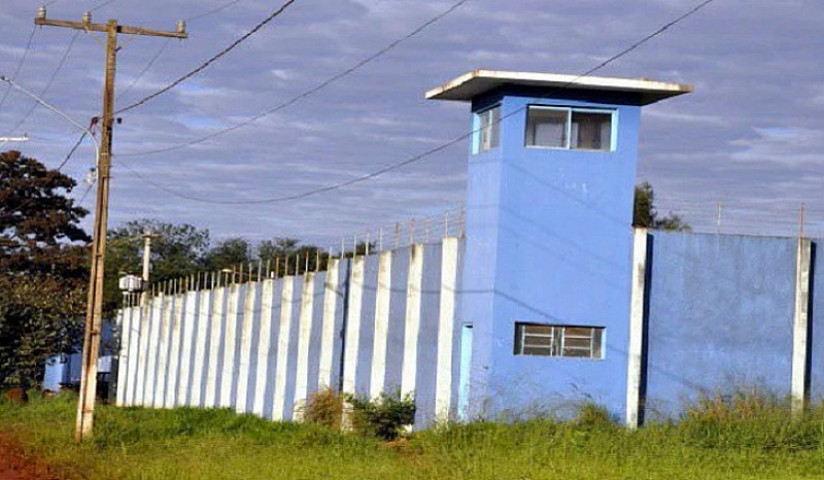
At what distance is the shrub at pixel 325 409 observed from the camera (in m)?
34.0

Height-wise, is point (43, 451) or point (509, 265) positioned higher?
point (509, 265)

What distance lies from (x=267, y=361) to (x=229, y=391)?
17.2ft

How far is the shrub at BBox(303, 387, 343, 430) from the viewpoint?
3400 centimetres

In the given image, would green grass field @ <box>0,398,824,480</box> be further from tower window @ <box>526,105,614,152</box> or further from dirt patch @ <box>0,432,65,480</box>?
tower window @ <box>526,105,614,152</box>

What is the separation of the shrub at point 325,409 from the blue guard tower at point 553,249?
18.0 ft

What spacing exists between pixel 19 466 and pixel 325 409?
417 inches

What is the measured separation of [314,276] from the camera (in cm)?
4025

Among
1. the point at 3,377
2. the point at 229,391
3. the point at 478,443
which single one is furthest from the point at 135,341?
the point at 478,443

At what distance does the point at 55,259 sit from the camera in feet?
255

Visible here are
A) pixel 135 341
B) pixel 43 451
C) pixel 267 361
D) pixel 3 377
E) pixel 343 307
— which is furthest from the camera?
pixel 135 341

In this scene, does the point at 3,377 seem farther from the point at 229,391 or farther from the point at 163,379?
the point at 229,391

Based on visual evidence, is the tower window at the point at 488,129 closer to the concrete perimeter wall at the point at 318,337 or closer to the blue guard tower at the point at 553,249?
the blue guard tower at the point at 553,249

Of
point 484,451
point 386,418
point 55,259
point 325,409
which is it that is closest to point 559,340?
point 386,418

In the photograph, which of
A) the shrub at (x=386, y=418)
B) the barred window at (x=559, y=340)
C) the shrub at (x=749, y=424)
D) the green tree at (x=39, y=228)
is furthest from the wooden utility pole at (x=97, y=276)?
the green tree at (x=39, y=228)
